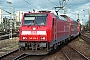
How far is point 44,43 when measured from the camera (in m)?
13.9

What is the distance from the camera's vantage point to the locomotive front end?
1396cm

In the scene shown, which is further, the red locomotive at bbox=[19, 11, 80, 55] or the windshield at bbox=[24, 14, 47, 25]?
the windshield at bbox=[24, 14, 47, 25]

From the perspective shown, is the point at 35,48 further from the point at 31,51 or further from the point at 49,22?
the point at 49,22

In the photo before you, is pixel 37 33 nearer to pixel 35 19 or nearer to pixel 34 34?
pixel 34 34

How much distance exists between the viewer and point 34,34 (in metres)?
14.2

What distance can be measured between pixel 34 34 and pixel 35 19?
116 cm

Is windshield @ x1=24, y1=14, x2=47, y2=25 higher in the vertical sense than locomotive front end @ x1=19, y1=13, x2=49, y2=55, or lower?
higher

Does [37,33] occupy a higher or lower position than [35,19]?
lower

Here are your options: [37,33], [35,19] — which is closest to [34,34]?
[37,33]

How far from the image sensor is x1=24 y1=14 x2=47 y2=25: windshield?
14711 mm

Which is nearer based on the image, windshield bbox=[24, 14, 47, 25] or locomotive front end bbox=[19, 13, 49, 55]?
locomotive front end bbox=[19, 13, 49, 55]

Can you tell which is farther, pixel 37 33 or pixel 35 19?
pixel 35 19

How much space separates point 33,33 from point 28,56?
1.78 meters

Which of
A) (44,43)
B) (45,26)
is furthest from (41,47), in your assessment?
(45,26)
